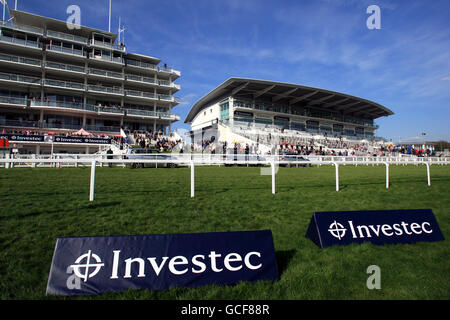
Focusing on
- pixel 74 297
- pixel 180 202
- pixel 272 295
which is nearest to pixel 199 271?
pixel 272 295

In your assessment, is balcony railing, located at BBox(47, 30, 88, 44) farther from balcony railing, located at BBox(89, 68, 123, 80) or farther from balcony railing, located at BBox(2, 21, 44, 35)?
balcony railing, located at BBox(89, 68, 123, 80)

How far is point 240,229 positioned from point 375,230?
1.95 meters

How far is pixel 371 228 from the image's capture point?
3.63 m

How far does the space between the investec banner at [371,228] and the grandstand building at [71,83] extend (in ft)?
121

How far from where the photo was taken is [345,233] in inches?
140

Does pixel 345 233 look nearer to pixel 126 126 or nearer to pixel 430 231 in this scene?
pixel 430 231

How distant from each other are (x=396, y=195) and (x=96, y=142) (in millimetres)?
30887

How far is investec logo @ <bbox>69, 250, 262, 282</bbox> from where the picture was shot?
7.83 feet

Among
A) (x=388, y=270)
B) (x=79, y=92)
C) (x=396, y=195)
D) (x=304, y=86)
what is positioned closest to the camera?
(x=388, y=270)

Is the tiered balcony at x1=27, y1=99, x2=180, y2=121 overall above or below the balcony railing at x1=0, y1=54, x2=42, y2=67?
below

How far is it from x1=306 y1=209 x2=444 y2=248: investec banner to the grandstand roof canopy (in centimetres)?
5218

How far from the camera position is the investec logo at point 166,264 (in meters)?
2.39

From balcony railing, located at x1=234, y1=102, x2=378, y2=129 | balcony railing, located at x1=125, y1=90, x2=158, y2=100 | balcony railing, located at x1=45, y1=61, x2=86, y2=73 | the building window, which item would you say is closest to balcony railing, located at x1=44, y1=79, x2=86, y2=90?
balcony railing, located at x1=45, y1=61, x2=86, y2=73

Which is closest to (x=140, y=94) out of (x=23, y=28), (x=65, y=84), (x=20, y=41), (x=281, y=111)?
(x=65, y=84)
